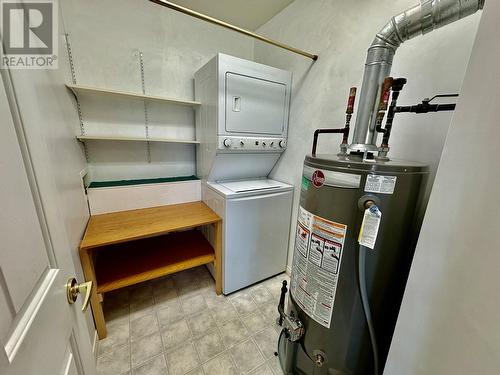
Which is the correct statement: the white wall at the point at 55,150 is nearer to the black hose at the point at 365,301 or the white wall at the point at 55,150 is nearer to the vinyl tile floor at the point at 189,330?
the vinyl tile floor at the point at 189,330

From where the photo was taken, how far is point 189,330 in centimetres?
151

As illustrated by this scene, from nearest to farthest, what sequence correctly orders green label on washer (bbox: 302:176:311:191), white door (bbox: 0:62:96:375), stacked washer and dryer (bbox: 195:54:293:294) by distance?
white door (bbox: 0:62:96:375), green label on washer (bbox: 302:176:311:191), stacked washer and dryer (bbox: 195:54:293:294)

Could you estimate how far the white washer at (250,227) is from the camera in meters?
1.68

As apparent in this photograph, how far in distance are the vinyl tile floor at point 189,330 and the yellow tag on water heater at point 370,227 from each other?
1.09 meters

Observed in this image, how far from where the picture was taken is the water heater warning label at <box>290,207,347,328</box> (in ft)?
2.90

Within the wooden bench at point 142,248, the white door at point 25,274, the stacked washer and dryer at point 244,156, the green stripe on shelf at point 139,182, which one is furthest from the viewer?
the green stripe on shelf at point 139,182

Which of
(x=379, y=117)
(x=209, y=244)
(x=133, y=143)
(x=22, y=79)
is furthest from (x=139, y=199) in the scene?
(x=379, y=117)

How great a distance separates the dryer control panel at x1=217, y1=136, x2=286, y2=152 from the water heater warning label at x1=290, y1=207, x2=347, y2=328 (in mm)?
902

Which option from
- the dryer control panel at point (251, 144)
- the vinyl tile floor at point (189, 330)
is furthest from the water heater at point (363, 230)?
the dryer control panel at point (251, 144)

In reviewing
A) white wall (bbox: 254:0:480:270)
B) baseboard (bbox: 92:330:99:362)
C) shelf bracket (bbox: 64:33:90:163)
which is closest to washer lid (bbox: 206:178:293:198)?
white wall (bbox: 254:0:480:270)

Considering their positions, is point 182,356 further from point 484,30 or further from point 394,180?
point 484,30

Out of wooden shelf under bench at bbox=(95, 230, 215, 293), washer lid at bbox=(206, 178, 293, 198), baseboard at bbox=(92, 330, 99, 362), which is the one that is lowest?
baseboard at bbox=(92, 330, 99, 362)

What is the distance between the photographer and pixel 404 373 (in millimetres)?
712

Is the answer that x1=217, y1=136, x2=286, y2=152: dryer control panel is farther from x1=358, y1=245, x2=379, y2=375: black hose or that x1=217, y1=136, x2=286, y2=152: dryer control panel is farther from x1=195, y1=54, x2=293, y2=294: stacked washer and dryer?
x1=358, y1=245, x2=379, y2=375: black hose
